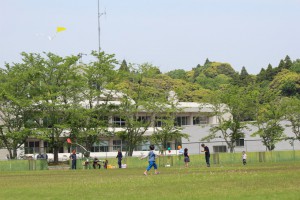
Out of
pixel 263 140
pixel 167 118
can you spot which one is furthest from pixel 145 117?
pixel 263 140

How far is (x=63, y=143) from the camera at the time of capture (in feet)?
217

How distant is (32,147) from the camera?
81125mm

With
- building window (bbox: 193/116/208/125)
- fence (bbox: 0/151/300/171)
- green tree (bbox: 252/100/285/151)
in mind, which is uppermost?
building window (bbox: 193/116/208/125)

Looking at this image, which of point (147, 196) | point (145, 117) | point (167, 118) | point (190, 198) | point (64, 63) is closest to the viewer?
point (190, 198)

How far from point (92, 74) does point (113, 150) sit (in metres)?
24.4

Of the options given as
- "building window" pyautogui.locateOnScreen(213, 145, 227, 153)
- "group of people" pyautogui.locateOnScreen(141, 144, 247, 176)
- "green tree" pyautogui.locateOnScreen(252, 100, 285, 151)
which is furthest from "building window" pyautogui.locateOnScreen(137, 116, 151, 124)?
"group of people" pyautogui.locateOnScreen(141, 144, 247, 176)

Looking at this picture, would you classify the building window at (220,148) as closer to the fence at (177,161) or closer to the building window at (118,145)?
the building window at (118,145)

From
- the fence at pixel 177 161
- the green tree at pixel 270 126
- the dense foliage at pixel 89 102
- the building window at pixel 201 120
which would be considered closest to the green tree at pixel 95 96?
the dense foliage at pixel 89 102

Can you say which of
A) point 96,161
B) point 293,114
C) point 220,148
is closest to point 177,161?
point 96,161

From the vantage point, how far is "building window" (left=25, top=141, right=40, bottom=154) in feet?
256

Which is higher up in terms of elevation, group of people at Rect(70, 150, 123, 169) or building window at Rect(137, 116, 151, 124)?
building window at Rect(137, 116, 151, 124)

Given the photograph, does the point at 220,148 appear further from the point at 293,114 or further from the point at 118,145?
the point at 118,145

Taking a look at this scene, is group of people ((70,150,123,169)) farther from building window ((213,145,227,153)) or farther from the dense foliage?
building window ((213,145,227,153))

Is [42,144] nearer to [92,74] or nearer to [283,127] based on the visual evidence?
[92,74]
